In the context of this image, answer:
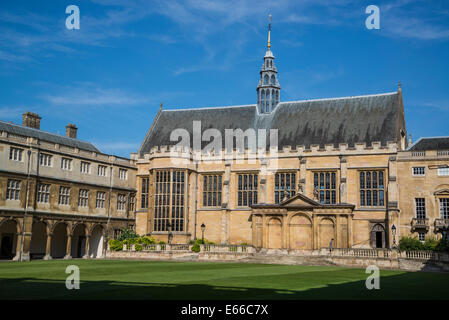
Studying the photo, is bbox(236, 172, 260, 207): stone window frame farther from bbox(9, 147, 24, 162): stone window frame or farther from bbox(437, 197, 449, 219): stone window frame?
bbox(9, 147, 24, 162): stone window frame

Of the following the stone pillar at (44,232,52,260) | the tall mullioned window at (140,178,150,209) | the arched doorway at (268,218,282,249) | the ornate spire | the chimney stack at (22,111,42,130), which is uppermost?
the ornate spire

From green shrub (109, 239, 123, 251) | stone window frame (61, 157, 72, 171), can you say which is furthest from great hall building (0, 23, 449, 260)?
green shrub (109, 239, 123, 251)

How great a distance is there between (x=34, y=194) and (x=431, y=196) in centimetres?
3252

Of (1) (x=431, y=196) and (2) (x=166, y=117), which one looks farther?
(2) (x=166, y=117)

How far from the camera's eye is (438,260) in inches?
1316

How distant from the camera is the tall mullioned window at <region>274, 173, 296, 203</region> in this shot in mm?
47128

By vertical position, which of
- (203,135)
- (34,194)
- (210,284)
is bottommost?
(210,284)

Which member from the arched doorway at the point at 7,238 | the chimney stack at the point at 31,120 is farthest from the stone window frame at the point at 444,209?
the chimney stack at the point at 31,120

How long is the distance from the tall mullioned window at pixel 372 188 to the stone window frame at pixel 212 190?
43.9 ft

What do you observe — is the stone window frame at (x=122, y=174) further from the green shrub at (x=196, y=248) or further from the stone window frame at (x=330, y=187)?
the stone window frame at (x=330, y=187)

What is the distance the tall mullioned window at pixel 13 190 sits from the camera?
3997 cm

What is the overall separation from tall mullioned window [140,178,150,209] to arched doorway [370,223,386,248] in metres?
22.2

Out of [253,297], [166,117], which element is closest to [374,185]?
[166,117]
